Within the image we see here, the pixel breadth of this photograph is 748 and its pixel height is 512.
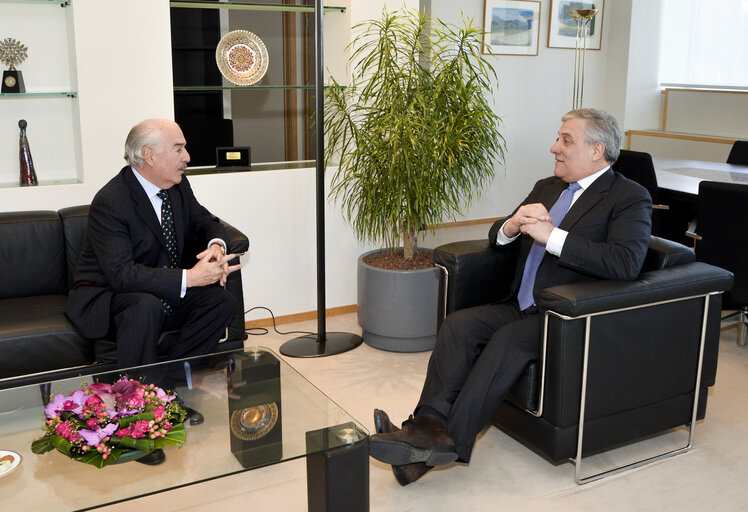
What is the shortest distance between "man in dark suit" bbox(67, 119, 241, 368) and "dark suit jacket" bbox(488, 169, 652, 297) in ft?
4.10

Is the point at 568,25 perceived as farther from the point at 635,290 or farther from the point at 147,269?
the point at 147,269

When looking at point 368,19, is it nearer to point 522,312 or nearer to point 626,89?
point 522,312

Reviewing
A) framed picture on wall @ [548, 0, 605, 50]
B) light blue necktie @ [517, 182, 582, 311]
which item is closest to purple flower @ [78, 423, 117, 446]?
light blue necktie @ [517, 182, 582, 311]

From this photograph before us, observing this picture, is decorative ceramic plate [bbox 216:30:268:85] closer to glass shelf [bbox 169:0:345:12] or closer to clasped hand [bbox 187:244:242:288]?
glass shelf [bbox 169:0:345:12]

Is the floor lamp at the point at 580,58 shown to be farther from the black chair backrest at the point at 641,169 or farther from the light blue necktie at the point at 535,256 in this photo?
the light blue necktie at the point at 535,256

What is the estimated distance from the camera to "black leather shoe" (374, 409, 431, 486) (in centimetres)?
265

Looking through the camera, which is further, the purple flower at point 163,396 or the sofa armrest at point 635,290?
the sofa armrest at point 635,290

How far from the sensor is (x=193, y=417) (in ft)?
7.40

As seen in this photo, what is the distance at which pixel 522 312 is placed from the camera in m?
3.02

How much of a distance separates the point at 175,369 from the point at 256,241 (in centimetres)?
163

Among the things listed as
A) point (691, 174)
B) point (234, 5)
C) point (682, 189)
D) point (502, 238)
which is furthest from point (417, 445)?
point (691, 174)

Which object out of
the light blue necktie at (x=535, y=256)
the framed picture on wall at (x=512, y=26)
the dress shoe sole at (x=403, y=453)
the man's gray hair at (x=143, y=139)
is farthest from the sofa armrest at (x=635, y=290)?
the framed picture on wall at (x=512, y=26)

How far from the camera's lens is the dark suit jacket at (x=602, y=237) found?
268 centimetres

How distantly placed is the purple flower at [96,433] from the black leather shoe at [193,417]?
0.85ft
